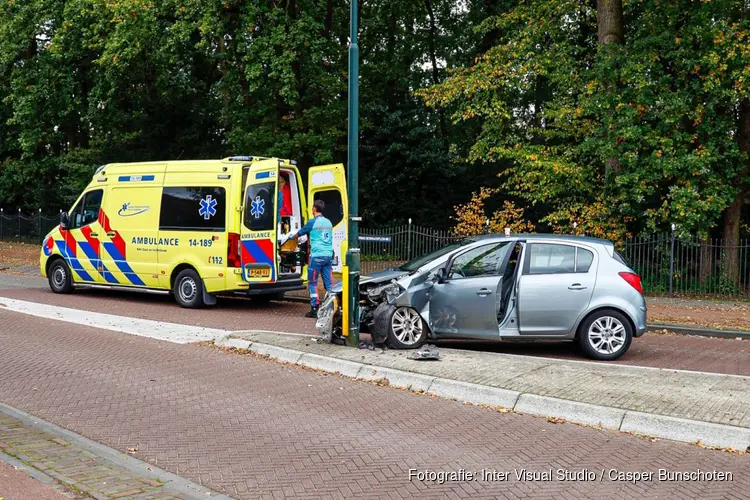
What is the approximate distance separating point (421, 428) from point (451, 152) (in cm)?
2301

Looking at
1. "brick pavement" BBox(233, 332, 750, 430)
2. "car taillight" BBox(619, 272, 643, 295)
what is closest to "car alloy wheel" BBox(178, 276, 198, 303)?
"brick pavement" BBox(233, 332, 750, 430)

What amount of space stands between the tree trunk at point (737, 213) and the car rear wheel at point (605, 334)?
9636mm

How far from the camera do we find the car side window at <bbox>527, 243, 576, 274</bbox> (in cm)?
901

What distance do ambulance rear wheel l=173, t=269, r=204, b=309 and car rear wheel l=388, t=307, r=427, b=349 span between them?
581 centimetres

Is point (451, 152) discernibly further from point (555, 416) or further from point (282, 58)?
point (555, 416)

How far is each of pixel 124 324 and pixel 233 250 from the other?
2462mm

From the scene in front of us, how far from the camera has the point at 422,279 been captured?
9.05 metres

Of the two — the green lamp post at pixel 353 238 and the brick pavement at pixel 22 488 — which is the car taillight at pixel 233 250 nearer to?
the green lamp post at pixel 353 238

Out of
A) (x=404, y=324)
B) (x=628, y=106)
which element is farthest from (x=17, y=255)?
(x=404, y=324)

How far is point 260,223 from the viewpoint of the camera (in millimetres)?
13117

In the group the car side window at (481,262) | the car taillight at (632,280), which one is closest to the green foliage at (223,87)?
the car side window at (481,262)

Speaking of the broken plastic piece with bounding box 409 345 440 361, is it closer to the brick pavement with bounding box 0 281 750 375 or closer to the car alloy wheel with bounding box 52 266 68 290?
the brick pavement with bounding box 0 281 750 375

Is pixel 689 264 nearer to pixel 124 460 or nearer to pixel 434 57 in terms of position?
pixel 124 460

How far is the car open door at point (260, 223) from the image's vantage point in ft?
42.9
